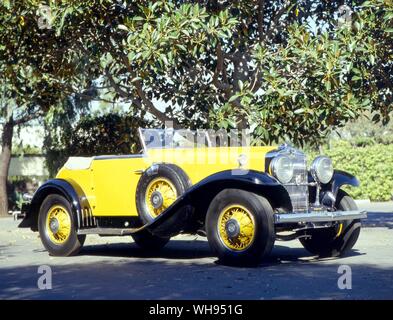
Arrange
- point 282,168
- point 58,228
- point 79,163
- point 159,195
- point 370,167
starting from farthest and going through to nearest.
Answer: point 370,167 → point 79,163 → point 58,228 → point 159,195 → point 282,168

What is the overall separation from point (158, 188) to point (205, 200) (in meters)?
0.75

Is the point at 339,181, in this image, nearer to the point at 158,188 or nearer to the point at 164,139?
the point at 158,188

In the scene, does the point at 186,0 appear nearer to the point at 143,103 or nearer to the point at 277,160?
the point at 143,103

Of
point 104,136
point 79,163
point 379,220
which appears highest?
point 104,136

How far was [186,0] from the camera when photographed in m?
15.0

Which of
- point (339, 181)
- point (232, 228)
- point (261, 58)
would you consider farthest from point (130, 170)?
point (261, 58)

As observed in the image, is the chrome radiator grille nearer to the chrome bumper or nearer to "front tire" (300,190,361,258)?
the chrome bumper

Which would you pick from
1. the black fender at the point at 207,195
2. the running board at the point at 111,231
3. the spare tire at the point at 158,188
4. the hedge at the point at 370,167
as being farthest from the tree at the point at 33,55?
the hedge at the point at 370,167

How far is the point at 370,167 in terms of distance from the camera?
31578mm

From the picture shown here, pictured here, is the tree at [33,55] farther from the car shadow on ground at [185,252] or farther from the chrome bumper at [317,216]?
the chrome bumper at [317,216]

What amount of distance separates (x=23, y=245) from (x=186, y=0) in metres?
5.65

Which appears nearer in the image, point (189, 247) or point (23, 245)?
point (189, 247)

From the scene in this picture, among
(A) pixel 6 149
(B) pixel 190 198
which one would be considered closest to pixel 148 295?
(B) pixel 190 198

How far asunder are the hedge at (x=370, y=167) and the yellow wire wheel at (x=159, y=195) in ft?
72.6
